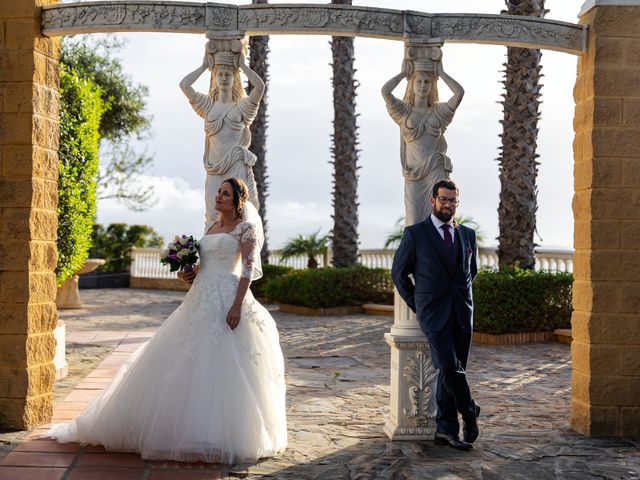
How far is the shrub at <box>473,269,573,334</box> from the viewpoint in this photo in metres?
11.8

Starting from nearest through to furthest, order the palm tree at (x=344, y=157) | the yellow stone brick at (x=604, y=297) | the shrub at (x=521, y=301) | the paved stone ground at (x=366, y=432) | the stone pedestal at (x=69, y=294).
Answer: the paved stone ground at (x=366, y=432) → the yellow stone brick at (x=604, y=297) → the shrub at (x=521, y=301) → the stone pedestal at (x=69, y=294) → the palm tree at (x=344, y=157)

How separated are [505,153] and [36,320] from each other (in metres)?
9.10

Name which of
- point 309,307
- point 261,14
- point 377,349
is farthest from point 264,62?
point 261,14

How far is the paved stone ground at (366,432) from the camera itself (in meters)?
4.79

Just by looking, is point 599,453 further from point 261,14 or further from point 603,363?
point 261,14

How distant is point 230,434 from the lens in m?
4.89

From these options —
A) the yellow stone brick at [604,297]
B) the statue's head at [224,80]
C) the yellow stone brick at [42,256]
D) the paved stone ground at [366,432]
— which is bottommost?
the paved stone ground at [366,432]

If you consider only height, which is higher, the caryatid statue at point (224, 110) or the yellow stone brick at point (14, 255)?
the caryatid statue at point (224, 110)

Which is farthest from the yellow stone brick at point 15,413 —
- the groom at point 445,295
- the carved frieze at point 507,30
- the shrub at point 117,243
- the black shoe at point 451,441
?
the shrub at point 117,243

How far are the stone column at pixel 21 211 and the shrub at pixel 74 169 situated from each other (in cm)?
394

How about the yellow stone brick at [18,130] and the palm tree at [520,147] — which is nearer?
the yellow stone brick at [18,130]

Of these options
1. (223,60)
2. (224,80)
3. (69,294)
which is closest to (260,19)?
(223,60)

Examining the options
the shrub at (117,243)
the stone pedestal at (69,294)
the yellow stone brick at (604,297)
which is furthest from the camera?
the shrub at (117,243)

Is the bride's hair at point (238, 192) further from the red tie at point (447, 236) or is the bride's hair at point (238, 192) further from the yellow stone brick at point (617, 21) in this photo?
the yellow stone brick at point (617, 21)
